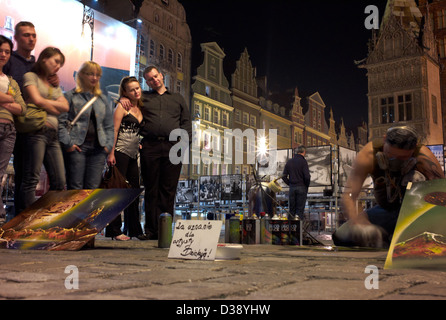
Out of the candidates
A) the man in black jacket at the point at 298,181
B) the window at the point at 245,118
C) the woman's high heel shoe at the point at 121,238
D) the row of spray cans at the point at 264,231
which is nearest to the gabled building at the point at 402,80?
the window at the point at 245,118

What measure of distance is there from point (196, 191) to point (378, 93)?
801 inches

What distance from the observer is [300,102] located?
4759 centimetres

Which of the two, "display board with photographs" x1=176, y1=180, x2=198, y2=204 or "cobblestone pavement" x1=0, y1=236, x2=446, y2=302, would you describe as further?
"display board with photographs" x1=176, y1=180, x2=198, y2=204

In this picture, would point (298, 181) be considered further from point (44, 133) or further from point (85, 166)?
point (44, 133)

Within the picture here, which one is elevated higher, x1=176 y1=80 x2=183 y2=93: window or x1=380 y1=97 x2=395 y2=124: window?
x1=176 y1=80 x2=183 y2=93: window

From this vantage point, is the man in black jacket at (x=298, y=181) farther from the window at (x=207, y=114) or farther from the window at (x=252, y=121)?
the window at (x=252, y=121)

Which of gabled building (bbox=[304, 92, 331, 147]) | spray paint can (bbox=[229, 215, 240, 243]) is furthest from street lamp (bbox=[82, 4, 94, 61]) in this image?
gabled building (bbox=[304, 92, 331, 147])

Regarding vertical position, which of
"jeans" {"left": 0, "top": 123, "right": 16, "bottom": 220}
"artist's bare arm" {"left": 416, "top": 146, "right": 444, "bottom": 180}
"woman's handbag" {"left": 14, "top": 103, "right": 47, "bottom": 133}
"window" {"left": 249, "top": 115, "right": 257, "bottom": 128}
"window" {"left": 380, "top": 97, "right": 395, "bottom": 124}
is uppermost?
"window" {"left": 249, "top": 115, "right": 257, "bottom": 128}

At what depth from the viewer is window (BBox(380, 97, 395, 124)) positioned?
30219 mm

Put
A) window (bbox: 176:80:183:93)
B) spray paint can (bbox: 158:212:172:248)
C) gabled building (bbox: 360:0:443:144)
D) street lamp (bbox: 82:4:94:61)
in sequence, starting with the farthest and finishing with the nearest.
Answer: window (bbox: 176:80:183:93) → gabled building (bbox: 360:0:443:144) → street lamp (bbox: 82:4:94:61) → spray paint can (bbox: 158:212:172:248)

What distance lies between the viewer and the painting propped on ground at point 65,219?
12.7 ft

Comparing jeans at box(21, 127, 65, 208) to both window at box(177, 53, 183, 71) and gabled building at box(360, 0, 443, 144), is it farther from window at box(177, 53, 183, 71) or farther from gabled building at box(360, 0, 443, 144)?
window at box(177, 53, 183, 71)

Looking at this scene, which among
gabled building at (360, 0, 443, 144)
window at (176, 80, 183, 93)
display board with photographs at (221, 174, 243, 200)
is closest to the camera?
display board with photographs at (221, 174, 243, 200)

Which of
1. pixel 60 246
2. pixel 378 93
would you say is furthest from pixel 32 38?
pixel 378 93
